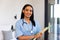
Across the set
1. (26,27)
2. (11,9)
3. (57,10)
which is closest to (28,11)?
(26,27)

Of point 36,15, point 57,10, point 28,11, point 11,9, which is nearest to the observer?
point 28,11

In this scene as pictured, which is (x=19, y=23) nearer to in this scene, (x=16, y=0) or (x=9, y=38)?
(x=9, y=38)

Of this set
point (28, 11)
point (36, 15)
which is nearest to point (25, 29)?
point (28, 11)

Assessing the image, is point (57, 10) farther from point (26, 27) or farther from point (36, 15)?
point (26, 27)

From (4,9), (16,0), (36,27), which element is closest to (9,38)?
(4,9)

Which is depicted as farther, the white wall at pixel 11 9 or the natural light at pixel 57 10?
the natural light at pixel 57 10

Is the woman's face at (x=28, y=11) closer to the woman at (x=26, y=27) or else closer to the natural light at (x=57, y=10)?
the woman at (x=26, y=27)

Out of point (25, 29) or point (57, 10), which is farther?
point (57, 10)

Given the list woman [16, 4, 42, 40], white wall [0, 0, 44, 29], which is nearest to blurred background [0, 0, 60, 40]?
white wall [0, 0, 44, 29]

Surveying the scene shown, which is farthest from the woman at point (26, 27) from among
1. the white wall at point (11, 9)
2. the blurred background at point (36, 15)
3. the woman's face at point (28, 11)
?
the white wall at point (11, 9)

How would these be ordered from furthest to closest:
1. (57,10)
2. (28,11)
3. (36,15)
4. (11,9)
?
(36,15) < (57,10) < (11,9) < (28,11)

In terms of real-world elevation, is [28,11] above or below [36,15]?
above

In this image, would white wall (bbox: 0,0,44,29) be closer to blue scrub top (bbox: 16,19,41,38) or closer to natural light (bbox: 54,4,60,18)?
natural light (bbox: 54,4,60,18)

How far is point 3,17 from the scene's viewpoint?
4.49 metres
